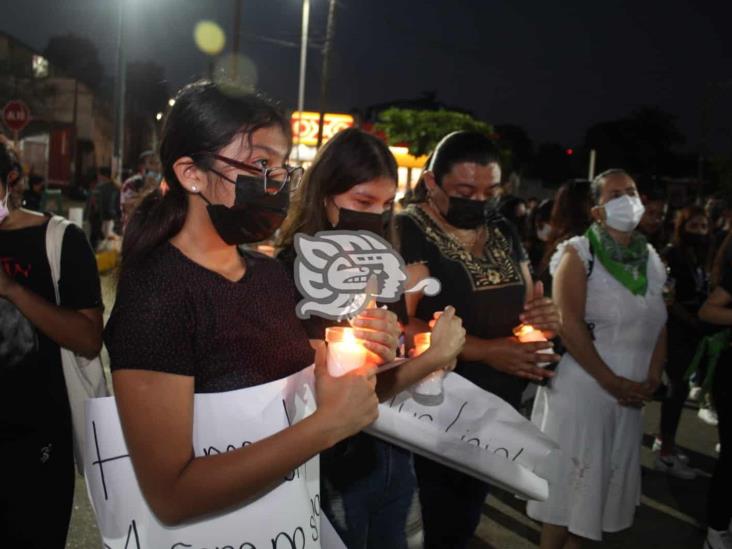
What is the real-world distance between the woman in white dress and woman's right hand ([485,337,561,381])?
2.56 ft

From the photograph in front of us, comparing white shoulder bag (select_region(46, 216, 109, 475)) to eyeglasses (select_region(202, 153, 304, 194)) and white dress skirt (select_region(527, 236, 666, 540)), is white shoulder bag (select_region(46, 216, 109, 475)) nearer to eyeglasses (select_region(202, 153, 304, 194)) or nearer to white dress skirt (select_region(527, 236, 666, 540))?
eyeglasses (select_region(202, 153, 304, 194))

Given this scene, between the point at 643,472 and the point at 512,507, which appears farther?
the point at 643,472

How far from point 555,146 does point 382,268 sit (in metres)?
79.6

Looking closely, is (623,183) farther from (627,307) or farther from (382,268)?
(382,268)

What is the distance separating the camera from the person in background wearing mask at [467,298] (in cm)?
304

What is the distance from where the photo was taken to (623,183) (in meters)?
3.97

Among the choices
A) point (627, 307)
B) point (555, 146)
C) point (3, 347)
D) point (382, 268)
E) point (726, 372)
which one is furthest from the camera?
point (555, 146)

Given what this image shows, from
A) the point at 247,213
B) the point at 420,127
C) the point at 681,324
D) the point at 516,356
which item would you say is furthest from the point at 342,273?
the point at 420,127

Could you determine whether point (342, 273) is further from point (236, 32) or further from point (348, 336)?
point (236, 32)

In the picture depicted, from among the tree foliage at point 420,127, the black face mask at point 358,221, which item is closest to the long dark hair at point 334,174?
the black face mask at point 358,221

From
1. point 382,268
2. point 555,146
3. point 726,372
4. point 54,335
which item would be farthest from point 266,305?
point 555,146

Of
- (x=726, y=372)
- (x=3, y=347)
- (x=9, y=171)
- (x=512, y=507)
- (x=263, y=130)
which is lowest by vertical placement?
(x=512, y=507)

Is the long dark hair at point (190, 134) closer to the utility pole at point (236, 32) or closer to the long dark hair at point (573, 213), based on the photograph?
the long dark hair at point (573, 213)

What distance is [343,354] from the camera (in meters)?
1.74
